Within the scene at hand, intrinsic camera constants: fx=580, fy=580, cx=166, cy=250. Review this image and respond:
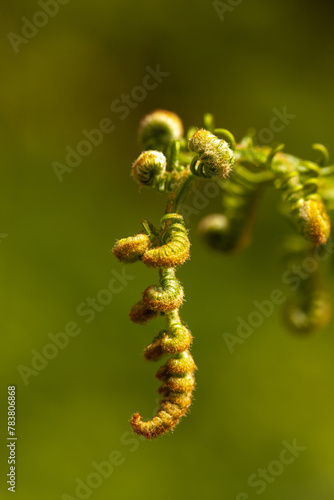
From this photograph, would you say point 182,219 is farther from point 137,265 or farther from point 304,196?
point 137,265

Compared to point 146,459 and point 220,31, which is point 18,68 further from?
point 146,459

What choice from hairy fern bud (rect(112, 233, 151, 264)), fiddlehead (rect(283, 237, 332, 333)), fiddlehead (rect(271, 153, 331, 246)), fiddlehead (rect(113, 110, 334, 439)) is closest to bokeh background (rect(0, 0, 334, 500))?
fiddlehead (rect(283, 237, 332, 333))

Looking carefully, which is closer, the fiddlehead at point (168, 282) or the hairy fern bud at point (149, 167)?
the fiddlehead at point (168, 282)

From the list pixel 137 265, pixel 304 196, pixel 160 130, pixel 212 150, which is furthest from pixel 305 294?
pixel 137 265

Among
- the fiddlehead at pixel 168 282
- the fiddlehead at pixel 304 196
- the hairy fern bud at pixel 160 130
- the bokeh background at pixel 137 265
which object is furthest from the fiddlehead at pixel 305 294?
the bokeh background at pixel 137 265

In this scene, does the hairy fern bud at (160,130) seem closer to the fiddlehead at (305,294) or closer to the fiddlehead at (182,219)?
the fiddlehead at (182,219)

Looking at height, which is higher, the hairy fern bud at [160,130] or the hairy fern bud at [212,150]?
the hairy fern bud at [160,130]

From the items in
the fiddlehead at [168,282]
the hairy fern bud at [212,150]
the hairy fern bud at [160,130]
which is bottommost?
the fiddlehead at [168,282]

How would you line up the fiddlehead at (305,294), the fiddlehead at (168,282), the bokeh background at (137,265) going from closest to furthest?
1. the fiddlehead at (168,282)
2. the fiddlehead at (305,294)
3. the bokeh background at (137,265)

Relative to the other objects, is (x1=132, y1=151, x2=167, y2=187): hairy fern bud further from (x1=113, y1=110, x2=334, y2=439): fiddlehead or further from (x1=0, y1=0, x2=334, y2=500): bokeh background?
(x1=0, y1=0, x2=334, y2=500): bokeh background
